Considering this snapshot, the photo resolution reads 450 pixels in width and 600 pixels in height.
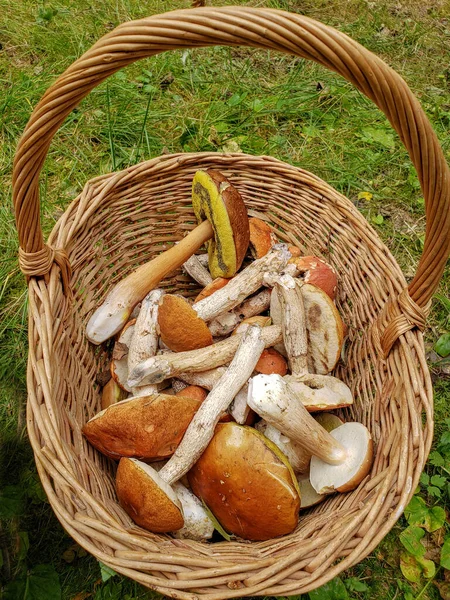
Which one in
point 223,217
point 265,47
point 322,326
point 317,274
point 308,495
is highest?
point 265,47

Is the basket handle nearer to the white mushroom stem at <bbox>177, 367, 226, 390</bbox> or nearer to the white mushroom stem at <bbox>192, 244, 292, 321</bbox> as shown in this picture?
the white mushroom stem at <bbox>192, 244, 292, 321</bbox>

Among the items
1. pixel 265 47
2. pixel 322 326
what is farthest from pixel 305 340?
pixel 265 47

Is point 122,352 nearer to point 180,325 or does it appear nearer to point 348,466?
point 180,325

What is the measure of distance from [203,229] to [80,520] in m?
1.25

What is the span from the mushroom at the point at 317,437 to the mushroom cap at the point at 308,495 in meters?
0.08

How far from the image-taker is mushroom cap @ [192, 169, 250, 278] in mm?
2016

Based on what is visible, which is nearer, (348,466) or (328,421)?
(348,466)

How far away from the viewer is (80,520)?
1388 mm

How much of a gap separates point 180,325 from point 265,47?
963 millimetres

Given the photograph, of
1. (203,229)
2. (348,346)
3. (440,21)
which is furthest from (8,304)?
(440,21)

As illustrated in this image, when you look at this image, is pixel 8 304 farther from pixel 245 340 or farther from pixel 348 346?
Answer: pixel 348 346

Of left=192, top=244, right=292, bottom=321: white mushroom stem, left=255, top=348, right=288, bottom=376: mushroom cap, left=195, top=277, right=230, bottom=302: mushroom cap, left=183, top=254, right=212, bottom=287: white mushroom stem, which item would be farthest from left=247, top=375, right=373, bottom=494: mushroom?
left=183, top=254, right=212, bottom=287: white mushroom stem

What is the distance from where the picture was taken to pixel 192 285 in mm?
2492

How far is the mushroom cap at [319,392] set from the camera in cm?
175
